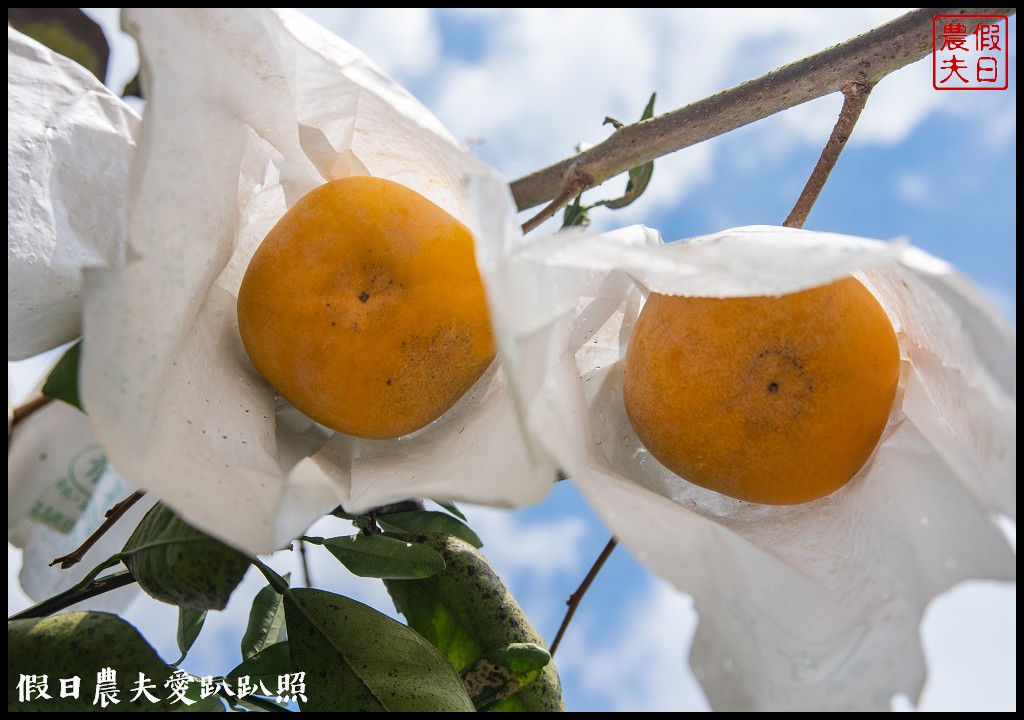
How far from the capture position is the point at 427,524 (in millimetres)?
759

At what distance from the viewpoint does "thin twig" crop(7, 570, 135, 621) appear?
0.62 meters

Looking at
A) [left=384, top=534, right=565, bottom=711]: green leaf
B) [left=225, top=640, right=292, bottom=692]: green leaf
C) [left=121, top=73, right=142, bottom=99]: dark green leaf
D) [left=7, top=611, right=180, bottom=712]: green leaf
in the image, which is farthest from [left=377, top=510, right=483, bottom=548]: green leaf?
[left=121, top=73, right=142, bottom=99]: dark green leaf

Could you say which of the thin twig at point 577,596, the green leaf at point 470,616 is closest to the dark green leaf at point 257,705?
the green leaf at point 470,616

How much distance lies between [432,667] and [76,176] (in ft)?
1.58

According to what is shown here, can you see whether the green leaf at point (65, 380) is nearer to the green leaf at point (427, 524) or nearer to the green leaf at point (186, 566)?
the green leaf at point (186, 566)

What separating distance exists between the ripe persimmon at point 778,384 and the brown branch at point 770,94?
19 centimetres

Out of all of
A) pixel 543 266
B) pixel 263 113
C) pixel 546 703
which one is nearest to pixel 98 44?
pixel 263 113

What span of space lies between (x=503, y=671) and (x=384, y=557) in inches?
5.6

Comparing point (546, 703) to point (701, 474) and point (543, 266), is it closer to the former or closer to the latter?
point (701, 474)

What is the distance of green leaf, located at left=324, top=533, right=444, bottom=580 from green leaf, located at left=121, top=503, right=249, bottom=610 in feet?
0.32

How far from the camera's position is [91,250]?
2.13 ft

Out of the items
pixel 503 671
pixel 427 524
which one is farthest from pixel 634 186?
pixel 503 671

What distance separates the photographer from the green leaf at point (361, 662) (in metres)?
0.53

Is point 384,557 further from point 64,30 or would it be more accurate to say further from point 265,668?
point 64,30
